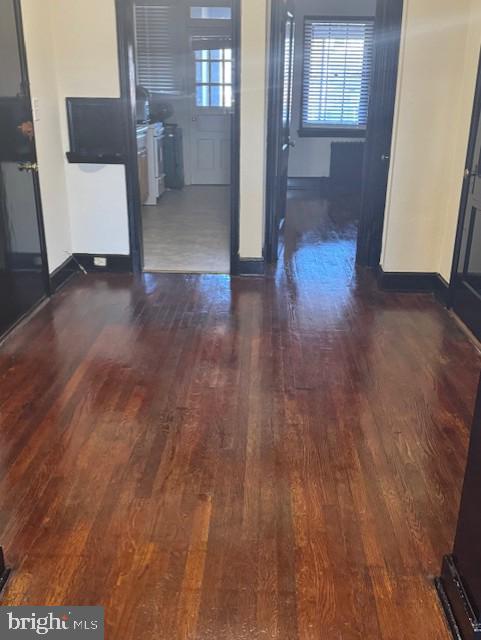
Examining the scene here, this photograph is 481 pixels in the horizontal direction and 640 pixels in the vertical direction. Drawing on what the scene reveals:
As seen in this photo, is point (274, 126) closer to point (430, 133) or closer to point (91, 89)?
point (430, 133)

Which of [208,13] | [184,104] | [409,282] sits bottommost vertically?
[409,282]

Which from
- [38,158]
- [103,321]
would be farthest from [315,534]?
[38,158]

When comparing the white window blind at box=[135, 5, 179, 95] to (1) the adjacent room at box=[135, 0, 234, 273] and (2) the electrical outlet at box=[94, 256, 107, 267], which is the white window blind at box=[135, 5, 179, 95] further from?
(2) the electrical outlet at box=[94, 256, 107, 267]

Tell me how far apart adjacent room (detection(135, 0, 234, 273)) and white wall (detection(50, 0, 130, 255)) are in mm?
2472

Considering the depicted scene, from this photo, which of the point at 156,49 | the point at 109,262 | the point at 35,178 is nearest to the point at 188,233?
the point at 109,262

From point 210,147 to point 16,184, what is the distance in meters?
5.81

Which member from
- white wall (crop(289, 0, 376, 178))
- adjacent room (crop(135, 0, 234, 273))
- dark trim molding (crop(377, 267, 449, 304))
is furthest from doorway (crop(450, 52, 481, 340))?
white wall (crop(289, 0, 376, 178))

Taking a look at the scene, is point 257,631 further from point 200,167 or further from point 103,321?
point 200,167

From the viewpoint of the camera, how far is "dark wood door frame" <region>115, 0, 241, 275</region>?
4.42 metres

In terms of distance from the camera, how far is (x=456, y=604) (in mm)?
1747

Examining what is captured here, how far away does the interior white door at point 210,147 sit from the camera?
9039 mm

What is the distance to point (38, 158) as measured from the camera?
423 cm

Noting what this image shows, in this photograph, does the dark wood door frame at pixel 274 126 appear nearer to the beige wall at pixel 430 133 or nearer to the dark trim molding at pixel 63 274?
the beige wall at pixel 430 133

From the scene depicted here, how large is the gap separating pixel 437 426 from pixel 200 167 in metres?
7.28
